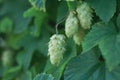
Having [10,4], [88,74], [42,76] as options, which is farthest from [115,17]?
[10,4]

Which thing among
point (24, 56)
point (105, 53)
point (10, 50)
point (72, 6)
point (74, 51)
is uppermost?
point (72, 6)

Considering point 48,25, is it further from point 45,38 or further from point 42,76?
point 42,76

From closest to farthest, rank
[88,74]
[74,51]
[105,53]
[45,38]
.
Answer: [105,53] < [88,74] < [74,51] < [45,38]

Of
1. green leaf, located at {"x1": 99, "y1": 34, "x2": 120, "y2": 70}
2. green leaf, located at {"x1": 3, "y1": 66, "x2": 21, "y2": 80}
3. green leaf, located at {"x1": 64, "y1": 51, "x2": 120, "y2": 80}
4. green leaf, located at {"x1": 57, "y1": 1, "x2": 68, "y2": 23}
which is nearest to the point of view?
green leaf, located at {"x1": 99, "y1": 34, "x2": 120, "y2": 70}

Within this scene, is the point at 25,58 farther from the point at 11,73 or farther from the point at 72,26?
the point at 72,26

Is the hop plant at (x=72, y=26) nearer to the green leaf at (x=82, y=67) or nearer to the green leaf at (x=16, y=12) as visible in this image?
the green leaf at (x=82, y=67)

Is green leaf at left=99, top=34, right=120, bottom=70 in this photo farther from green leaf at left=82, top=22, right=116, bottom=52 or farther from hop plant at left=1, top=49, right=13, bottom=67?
hop plant at left=1, top=49, right=13, bottom=67

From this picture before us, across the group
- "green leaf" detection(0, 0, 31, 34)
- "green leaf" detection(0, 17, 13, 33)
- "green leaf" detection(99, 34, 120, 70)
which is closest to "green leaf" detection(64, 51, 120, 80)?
"green leaf" detection(99, 34, 120, 70)
